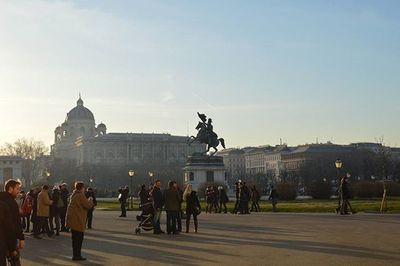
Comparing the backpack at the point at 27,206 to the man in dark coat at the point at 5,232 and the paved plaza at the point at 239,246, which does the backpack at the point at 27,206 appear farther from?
the man in dark coat at the point at 5,232

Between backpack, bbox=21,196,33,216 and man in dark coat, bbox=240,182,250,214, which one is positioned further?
man in dark coat, bbox=240,182,250,214

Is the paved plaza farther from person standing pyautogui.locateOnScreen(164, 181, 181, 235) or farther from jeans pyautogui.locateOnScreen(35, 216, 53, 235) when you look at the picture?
person standing pyautogui.locateOnScreen(164, 181, 181, 235)

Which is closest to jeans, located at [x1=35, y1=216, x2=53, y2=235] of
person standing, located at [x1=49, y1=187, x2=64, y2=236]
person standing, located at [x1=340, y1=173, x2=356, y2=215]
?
person standing, located at [x1=49, y1=187, x2=64, y2=236]

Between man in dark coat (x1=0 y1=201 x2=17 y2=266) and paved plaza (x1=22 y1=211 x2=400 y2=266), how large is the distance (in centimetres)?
579

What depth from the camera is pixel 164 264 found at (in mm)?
15938

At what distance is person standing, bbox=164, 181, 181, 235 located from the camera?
81.6 feet

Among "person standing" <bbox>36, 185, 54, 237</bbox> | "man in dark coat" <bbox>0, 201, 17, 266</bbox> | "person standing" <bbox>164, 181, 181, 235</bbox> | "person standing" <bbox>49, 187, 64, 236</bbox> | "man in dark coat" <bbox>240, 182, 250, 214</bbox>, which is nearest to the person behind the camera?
"man in dark coat" <bbox>0, 201, 17, 266</bbox>

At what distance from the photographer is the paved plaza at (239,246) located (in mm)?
16469

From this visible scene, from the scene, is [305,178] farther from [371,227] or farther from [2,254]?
[2,254]

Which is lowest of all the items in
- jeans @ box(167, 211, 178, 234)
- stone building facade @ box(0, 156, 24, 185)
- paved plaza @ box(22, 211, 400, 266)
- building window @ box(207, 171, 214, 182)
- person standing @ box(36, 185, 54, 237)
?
paved plaza @ box(22, 211, 400, 266)

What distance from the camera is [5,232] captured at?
1073 cm

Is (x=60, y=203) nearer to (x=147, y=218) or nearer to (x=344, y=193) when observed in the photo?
(x=147, y=218)

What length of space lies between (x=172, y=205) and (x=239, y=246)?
18.4 ft

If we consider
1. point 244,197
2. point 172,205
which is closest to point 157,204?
point 172,205
